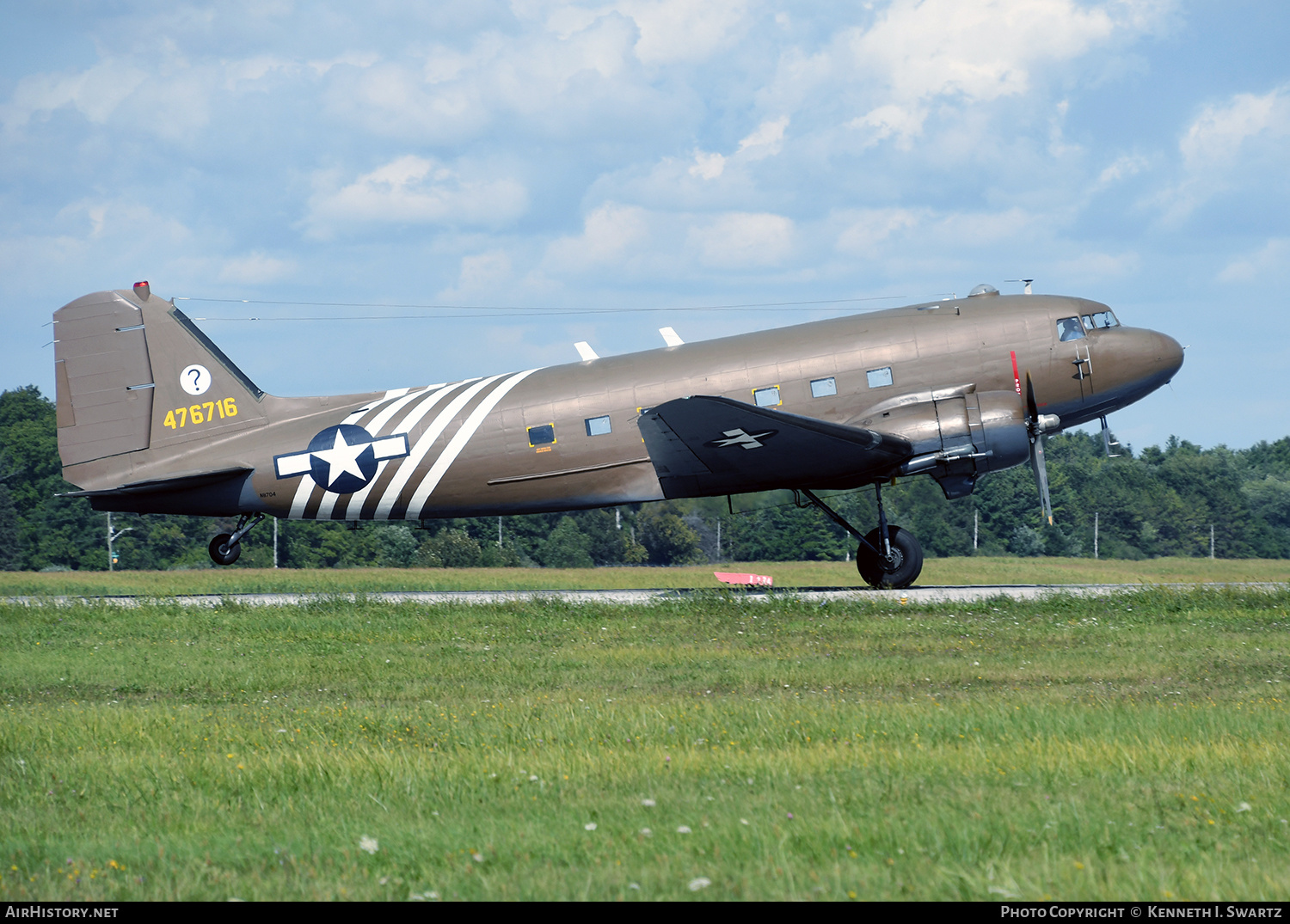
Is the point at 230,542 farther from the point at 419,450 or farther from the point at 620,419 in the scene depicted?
the point at 620,419

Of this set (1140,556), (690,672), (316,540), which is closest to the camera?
(690,672)

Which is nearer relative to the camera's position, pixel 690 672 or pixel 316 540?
pixel 690 672

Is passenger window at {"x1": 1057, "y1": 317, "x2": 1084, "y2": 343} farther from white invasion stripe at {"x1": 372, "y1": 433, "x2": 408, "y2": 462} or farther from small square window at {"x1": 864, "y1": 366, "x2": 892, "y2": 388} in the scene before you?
white invasion stripe at {"x1": 372, "y1": 433, "x2": 408, "y2": 462}

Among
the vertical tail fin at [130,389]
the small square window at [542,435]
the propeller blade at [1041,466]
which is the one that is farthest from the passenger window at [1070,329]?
the vertical tail fin at [130,389]

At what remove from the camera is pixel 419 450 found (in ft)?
67.8

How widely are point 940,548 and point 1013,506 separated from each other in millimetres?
15404

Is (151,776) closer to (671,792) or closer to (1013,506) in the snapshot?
(671,792)

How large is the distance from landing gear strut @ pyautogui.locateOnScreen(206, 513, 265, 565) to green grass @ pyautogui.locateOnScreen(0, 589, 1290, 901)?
650cm

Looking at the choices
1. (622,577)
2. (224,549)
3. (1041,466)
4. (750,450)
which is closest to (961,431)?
(1041,466)

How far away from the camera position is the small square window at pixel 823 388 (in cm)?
1947

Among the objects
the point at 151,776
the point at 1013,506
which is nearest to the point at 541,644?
the point at 151,776

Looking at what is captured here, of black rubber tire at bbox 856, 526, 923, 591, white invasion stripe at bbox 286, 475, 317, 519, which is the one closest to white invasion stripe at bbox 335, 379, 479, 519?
white invasion stripe at bbox 286, 475, 317, 519
